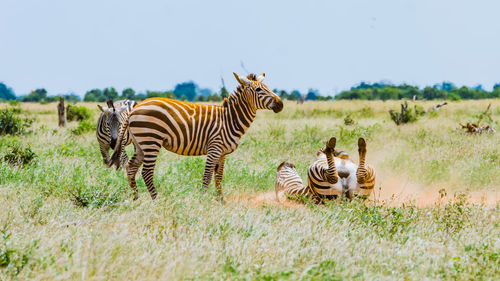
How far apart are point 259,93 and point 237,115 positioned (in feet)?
1.51

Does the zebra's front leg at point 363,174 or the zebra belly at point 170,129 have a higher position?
the zebra belly at point 170,129

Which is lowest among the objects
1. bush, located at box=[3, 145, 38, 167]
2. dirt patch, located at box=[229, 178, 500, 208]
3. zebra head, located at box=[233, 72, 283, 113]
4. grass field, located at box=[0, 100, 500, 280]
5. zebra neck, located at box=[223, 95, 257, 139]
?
dirt patch, located at box=[229, 178, 500, 208]

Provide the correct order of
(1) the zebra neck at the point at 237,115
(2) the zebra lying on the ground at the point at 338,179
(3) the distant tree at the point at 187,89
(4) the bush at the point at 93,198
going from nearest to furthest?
(4) the bush at the point at 93,198, (2) the zebra lying on the ground at the point at 338,179, (1) the zebra neck at the point at 237,115, (3) the distant tree at the point at 187,89

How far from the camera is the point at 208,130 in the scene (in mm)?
6848

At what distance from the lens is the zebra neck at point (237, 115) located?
22.7ft

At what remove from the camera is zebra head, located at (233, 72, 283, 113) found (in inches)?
263

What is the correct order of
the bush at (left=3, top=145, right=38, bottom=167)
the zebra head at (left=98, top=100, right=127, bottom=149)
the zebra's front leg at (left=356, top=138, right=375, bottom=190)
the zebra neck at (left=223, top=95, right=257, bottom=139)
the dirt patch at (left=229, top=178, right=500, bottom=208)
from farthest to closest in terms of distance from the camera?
the zebra head at (left=98, top=100, right=127, bottom=149)
the bush at (left=3, top=145, right=38, bottom=167)
the dirt patch at (left=229, top=178, right=500, bottom=208)
the zebra neck at (left=223, top=95, right=257, bottom=139)
the zebra's front leg at (left=356, top=138, right=375, bottom=190)

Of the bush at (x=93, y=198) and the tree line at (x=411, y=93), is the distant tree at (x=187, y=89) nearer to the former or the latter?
the tree line at (x=411, y=93)

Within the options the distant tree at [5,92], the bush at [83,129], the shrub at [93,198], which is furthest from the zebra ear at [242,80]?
the distant tree at [5,92]

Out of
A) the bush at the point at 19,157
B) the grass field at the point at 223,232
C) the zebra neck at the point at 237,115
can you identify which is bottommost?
the grass field at the point at 223,232

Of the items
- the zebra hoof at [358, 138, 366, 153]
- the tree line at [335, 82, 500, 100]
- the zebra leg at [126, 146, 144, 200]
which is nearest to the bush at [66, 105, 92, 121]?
the zebra leg at [126, 146, 144, 200]

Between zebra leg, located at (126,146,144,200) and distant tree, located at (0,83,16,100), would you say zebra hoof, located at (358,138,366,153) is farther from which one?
distant tree, located at (0,83,16,100)

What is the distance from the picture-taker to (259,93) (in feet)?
22.4

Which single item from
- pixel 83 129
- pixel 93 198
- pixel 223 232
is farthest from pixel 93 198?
pixel 83 129
